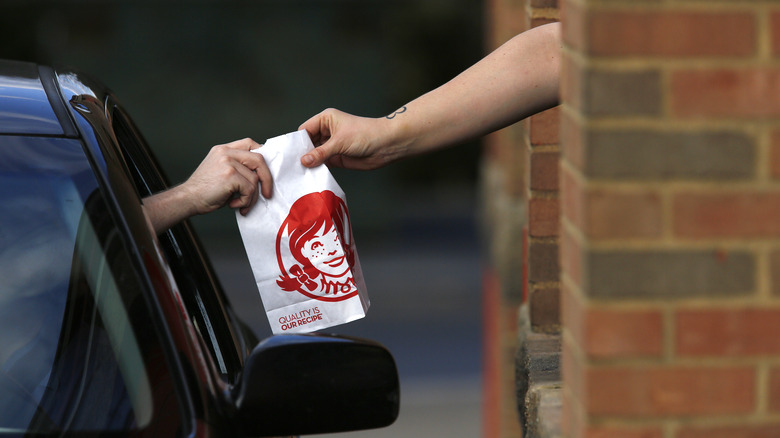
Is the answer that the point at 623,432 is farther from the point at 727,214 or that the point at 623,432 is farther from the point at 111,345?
the point at 111,345

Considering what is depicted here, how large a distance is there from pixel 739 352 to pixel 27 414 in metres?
1.12

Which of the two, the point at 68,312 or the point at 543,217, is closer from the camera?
the point at 68,312

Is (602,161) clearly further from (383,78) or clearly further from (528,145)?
(383,78)

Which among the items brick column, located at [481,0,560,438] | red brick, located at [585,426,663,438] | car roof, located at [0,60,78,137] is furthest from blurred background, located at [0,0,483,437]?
red brick, located at [585,426,663,438]

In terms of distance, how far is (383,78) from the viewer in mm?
12742

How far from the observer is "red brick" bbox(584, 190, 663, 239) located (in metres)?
1.45

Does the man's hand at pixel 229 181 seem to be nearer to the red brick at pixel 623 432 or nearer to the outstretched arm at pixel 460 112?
the outstretched arm at pixel 460 112

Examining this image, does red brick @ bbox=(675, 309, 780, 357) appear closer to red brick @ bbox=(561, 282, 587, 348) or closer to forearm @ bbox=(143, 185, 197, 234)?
red brick @ bbox=(561, 282, 587, 348)

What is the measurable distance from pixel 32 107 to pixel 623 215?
3.99 feet

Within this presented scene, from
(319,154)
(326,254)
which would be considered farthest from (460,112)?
(326,254)

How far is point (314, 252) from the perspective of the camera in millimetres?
2244

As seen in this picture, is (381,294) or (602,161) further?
(381,294)

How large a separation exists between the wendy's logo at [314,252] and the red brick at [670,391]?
2.82 ft

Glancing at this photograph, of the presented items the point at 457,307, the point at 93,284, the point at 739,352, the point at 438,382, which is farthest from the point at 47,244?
the point at 457,307
